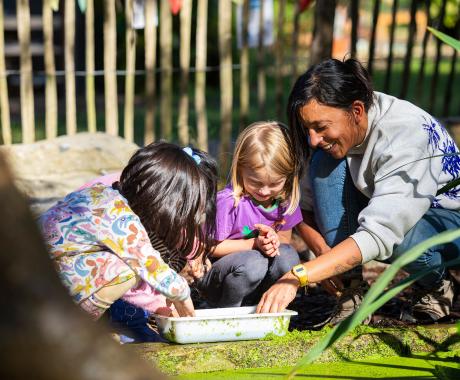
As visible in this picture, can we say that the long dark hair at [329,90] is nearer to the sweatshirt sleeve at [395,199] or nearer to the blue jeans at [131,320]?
the sweatshirt sleeve at [395,199]

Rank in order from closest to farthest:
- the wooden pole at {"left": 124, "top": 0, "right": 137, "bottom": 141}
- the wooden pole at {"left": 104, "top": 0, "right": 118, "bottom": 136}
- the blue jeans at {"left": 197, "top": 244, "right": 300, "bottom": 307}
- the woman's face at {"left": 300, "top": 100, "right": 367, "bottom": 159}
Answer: the woman's face at {"left": 300, "top": 100, "right": 367, "bottom": 159}, the blue jeans at {"left": 197, "top": 244, "right": 300, "bottom": 307}, the wooden pole at {"left": 104, "top": 0, "right": 118, "bottom": 136}, the wooden pole at {"left": 124, "top": 0, "right": 137, "bottom": 141}

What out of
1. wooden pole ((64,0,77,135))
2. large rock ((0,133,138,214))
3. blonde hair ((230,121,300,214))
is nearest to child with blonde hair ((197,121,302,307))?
blonde hair ((230,121,300,214))

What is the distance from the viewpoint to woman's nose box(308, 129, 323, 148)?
314 centimetres

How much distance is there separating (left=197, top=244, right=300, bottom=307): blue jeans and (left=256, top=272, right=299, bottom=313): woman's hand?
31 cm

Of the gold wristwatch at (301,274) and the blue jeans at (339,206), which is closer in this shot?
the gold wristwatch at (301,274)

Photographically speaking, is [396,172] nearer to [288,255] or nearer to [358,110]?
[358,110]

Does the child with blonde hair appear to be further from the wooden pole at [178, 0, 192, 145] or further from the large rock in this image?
the wooden pole at [178, 0, 192, 145]

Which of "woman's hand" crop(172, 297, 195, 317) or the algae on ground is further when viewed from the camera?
"woman's hand" crop(172, 297, 195, 317)

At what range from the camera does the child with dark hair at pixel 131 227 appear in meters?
2.80

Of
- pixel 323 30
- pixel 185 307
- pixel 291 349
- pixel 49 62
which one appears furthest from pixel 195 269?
pixel 49 62

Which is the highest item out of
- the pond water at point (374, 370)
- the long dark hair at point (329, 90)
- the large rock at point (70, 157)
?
the long dark hair at point (329, 90)

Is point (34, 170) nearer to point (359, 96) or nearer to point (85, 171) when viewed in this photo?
point (85, 171)

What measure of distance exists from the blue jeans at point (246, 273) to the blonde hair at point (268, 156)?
0.23 m

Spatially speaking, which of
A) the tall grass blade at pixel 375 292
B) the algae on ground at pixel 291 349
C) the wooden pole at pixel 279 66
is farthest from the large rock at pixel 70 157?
the tall grass blade at pixel 375 292
